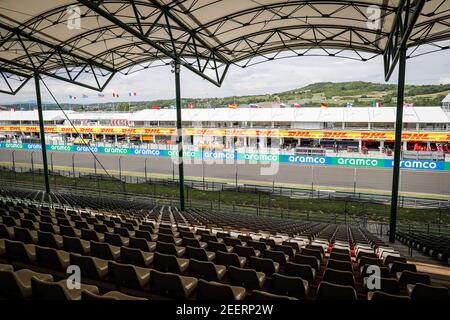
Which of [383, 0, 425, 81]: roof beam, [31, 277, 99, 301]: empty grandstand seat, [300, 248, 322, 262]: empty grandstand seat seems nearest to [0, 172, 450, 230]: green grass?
[383, 0, 425, 81]: roof beam

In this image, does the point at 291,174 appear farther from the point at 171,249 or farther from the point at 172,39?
the point at 171,249

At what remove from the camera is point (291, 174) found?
2816 cm

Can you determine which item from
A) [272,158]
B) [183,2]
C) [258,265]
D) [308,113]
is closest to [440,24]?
[183,2]

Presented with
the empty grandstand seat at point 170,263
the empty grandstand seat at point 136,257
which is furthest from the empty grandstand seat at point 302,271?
the empty grandstand seat at point 136,257

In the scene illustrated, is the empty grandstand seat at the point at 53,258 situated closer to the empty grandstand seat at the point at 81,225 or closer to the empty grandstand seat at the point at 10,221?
the empty grandstand seat at the point at 81,225

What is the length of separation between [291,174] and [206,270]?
2477 cm

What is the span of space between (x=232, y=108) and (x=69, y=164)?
2227 centimetres

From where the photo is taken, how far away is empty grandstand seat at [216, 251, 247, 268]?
4891mm

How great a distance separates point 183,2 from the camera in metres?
10.3

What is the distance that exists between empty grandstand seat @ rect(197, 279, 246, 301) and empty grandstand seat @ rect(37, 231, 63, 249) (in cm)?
345

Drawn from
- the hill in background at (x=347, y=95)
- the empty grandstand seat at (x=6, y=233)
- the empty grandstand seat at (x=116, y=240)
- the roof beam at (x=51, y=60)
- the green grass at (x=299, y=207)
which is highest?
the hill in background at (x=347, y=95)

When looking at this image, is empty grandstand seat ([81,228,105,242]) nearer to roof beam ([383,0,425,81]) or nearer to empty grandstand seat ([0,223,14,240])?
empty grandstand seat ([0,223,14,240])

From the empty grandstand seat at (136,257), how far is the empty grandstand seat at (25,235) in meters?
2.13

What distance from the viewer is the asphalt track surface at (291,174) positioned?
23.2 m
